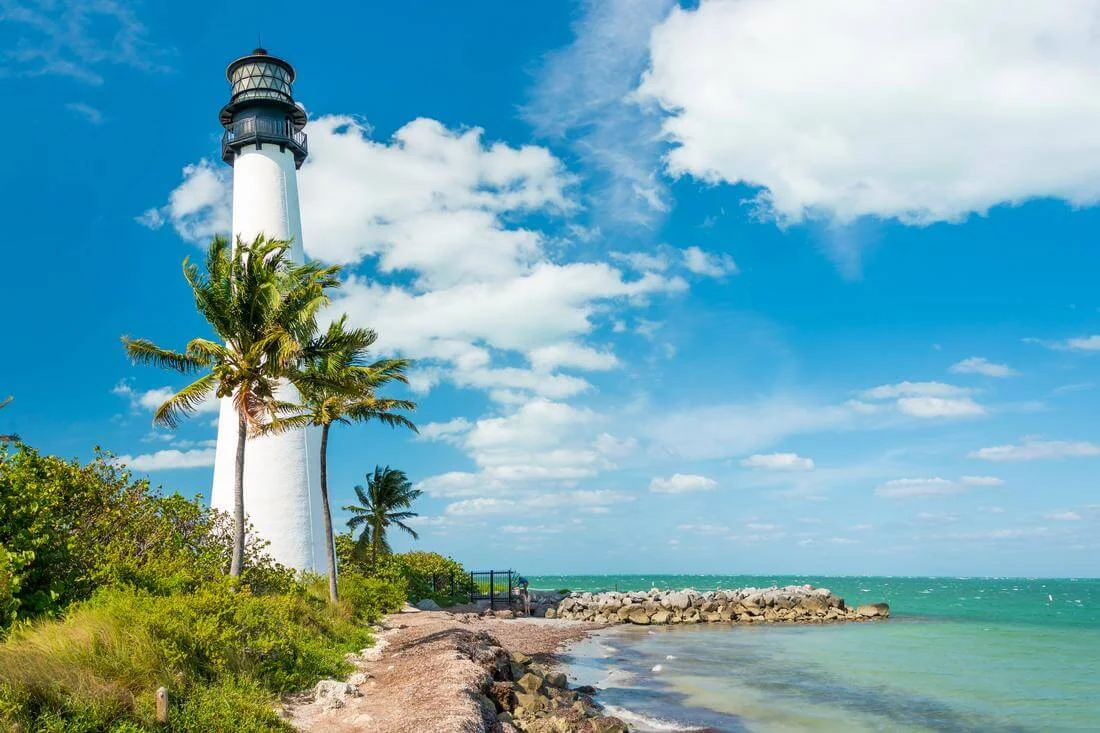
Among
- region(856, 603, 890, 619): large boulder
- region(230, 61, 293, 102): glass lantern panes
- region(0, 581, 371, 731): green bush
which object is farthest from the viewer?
region(856, 603, 890, 619): large boulder

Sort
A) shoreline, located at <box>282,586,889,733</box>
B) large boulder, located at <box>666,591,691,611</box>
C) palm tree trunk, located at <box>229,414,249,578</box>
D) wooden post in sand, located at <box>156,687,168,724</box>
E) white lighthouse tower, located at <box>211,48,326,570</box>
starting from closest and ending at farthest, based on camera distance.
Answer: wooden post in sand, located at <box>156,687,168,724</box>
shoreline, located at <box>282,586,889,733</box>
palm tree trunk, located at <box>229,414,249,578</box>
white lighthouse tower, located at <box>211,48,326,570</box>
large boulder, located at <box>666,591,691,611</box>

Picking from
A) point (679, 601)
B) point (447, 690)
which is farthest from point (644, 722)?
point (679, 601)

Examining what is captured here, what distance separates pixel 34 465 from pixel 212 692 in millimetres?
7554

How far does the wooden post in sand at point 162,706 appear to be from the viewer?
341 inches

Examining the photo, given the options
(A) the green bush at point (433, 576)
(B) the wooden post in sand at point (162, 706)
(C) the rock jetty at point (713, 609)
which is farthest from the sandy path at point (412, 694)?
(C) the rock jetty at point (713, 609)

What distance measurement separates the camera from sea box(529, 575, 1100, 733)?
18.2 meters

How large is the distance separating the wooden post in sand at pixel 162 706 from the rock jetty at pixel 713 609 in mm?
37460

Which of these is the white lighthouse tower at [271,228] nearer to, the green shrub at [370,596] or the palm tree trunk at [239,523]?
the green shrub at [370,596]

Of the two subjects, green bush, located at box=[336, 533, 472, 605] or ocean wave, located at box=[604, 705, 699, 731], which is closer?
ocean wave, located at box=[604, 705, 699, 731]

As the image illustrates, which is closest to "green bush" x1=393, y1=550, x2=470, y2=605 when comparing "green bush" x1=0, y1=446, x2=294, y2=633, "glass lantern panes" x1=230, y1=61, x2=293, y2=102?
"green bush" x1=0, y1=446, x2=294, y2=633

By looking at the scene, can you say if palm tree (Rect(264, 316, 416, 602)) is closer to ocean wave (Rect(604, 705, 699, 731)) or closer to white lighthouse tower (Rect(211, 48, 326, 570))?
white lighthouse tower (Rect(211, 48, 326, 570))

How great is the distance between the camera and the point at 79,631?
391 inches

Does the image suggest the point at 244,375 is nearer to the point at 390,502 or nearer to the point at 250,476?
the point at 250,476

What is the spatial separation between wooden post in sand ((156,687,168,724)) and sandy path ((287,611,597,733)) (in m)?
2.04
